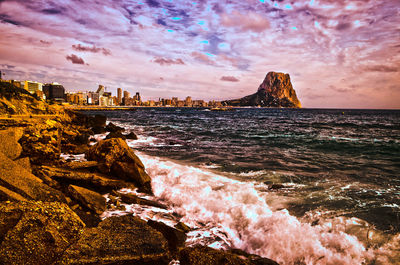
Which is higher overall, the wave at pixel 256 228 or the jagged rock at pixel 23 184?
the jagged rock at pixel 23 184

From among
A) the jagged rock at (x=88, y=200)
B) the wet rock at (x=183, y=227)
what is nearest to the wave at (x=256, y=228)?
the wet rock at (x=183, y=227)

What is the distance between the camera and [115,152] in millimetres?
7605

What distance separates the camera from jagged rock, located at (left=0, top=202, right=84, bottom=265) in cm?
250

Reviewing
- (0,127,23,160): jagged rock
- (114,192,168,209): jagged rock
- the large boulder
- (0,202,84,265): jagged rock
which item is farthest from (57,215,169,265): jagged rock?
(0,127,23,160): jagged rock

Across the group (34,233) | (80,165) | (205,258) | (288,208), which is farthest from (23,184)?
(288,208)

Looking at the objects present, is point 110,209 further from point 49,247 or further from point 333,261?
point 333,261

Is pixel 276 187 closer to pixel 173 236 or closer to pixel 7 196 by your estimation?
pixel 173 236

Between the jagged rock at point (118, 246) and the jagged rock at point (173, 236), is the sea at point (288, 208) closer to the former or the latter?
the jagged rock at point (173, 236)

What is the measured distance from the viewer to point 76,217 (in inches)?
128

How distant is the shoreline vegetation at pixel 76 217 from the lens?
2.69 metres

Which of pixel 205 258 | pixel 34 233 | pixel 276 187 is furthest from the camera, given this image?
pixel 276 187

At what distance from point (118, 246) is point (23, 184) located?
118 inches

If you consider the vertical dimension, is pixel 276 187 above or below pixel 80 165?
below

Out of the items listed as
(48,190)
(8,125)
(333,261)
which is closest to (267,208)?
(333,261)
